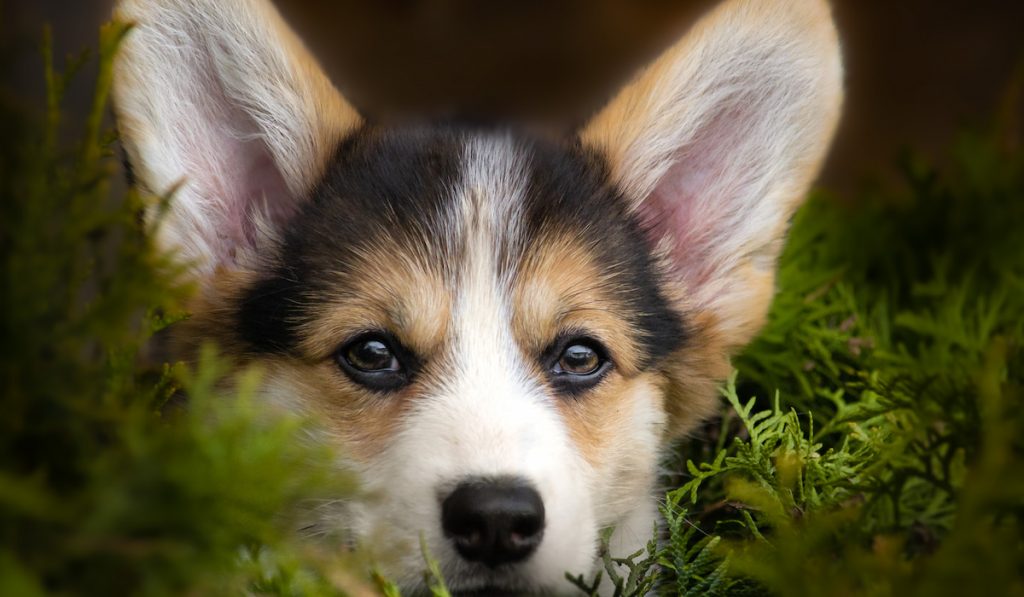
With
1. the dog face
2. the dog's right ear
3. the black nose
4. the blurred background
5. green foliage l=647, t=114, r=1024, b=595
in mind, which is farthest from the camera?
the blurred background

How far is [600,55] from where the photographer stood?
15.2ft

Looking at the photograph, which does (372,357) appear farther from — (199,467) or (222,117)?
(199,467)

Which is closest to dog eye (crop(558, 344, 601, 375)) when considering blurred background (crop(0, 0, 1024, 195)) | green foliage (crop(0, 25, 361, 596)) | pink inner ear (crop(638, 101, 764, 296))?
pink inner ear (crop(638, 101, 764, 296))

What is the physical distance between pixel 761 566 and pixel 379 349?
97 centimetres

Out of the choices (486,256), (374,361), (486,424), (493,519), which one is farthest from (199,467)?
(486,256)

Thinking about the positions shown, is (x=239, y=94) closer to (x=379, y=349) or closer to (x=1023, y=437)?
(x=379, y=349)

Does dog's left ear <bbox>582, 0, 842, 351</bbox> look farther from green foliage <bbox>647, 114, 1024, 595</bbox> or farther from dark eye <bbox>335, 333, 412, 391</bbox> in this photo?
dark eye <bbox>335, 333, 412, 391</bbox>

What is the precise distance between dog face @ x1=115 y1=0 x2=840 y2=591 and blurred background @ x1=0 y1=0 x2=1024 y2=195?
7.10 feet

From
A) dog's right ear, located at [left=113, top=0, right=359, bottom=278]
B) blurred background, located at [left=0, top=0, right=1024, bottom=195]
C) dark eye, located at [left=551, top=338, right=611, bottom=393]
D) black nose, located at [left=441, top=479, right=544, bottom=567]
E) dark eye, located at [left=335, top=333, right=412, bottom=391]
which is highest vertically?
blurred background, located at [left=0, top=0, right=1024, bottom=195]

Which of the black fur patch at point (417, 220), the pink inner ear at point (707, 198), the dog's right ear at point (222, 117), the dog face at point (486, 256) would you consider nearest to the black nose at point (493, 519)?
the dog face at point (486, 256)

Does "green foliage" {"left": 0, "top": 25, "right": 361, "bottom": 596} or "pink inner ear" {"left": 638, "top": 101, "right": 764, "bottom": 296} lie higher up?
"pink inner ear" {"left": 638, "top": 101, "right": 764, "bottom": 296}

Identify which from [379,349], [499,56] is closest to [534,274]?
[379,349]

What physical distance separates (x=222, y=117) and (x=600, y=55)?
2849mm

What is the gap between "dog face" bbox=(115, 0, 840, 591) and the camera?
1695mm
